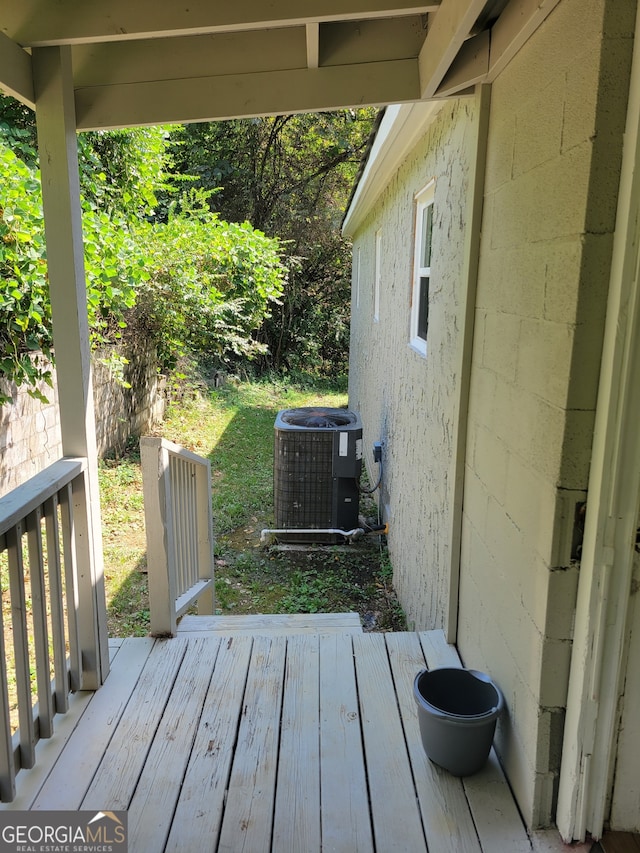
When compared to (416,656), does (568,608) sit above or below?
above

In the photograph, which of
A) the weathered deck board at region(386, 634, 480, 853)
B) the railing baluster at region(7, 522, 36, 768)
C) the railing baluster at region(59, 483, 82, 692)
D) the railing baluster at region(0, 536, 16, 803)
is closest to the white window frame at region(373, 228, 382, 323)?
the railing baluster at region(59, 483, 82, 692)

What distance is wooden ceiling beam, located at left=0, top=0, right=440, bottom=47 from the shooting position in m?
1.89

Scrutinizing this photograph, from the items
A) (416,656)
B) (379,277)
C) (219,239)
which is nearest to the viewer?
(416,656)

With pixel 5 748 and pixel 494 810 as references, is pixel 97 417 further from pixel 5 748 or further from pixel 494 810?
pixel 494 810

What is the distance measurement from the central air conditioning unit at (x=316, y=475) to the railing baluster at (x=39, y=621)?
134 inches

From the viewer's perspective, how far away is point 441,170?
10.6ft

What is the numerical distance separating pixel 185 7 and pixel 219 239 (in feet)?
20.8

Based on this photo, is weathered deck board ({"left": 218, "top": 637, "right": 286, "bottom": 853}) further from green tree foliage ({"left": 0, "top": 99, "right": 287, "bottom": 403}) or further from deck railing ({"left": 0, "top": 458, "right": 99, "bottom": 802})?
green tree foliage ({"left": 0, "top": 99, "right": 287, "bottom": 403})

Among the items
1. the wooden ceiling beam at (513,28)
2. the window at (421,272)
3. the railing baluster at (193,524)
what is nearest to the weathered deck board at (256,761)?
the railing baluster at (193,524)

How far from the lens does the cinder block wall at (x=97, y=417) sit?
4.74m

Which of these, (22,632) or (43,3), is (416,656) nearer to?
(22,632)

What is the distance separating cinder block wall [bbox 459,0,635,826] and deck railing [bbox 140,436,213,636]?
1.41 meters

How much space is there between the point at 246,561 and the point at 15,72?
4003 millimetres

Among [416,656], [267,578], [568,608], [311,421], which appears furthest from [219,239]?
[568,608]
